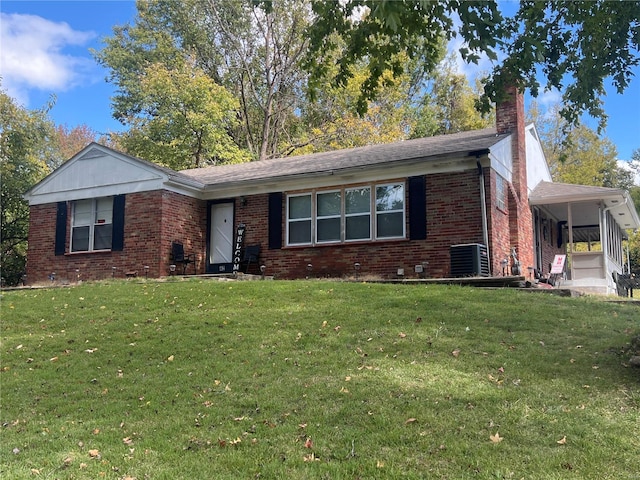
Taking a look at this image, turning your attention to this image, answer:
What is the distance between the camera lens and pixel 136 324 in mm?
8648

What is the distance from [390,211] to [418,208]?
0.80 m

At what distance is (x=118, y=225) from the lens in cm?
1547

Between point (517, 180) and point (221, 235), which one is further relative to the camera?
point (221, 235)

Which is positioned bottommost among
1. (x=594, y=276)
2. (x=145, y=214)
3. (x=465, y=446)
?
(x=465, y=446)

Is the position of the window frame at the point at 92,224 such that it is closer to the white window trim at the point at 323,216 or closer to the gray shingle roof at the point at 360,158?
the gray shingle roof at the point at 360,158

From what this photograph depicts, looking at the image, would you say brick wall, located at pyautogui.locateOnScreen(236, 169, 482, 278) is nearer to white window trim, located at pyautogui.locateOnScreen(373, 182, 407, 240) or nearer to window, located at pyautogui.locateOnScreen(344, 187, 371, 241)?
white window trim, located at pyautogui.locateOnScreen(373, 182, 407, 240)

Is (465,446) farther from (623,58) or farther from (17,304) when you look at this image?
(17,304)

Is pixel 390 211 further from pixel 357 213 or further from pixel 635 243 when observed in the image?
pixel 635 243

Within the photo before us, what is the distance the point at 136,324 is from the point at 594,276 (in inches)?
493

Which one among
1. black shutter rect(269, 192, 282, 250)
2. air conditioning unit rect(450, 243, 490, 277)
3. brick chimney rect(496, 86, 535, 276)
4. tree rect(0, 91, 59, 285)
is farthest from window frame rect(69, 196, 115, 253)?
brick chimney rect(496, 86, 535, 276)

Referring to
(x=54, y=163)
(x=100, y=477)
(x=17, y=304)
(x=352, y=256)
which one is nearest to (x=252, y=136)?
(x=54, y=163)

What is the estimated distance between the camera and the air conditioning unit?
38.5 feet

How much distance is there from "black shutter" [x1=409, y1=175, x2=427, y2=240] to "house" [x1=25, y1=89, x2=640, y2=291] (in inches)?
1.0

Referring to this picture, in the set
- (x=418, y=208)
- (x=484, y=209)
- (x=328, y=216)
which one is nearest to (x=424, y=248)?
(x=418, y=208)
